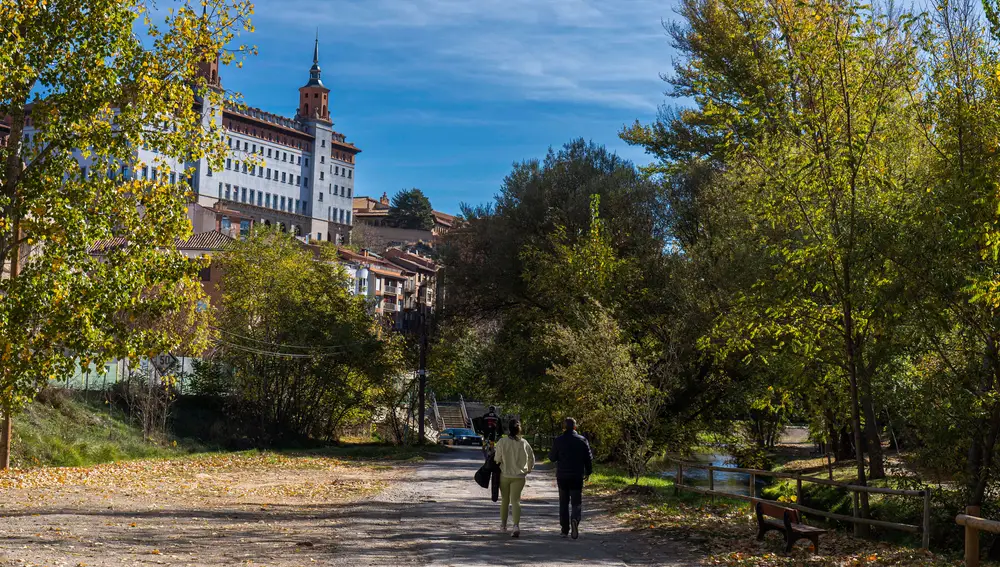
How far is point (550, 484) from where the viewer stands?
27953 mm

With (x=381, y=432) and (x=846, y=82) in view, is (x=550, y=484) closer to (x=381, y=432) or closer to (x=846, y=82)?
(x=846, y=82)

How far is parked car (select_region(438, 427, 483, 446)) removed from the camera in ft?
222

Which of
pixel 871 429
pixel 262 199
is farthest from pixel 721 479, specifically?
pixel 262 199

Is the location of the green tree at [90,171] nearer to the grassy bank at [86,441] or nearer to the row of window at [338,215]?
the grassy bank at [86,441]

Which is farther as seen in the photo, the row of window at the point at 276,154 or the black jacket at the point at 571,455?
the row of window at the point at 276,154

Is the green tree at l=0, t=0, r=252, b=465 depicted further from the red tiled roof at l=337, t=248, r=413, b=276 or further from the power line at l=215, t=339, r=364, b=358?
the red tiled roof at l=337, t=248, r=413, b=276

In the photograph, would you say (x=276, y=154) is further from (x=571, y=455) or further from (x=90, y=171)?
(x=571, y=455)

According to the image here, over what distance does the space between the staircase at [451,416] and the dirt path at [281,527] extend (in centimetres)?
5357

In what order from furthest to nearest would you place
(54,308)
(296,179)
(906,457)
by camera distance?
(296,179) < (906,457) < (54,308)

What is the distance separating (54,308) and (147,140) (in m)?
3.01

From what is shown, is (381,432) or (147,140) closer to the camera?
(147,140)

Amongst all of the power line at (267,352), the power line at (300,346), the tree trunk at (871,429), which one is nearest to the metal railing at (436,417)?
the power line at (300,346)

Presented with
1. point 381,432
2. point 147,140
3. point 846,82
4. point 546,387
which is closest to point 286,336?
point 381,432

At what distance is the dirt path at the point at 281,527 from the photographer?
1216 cm
